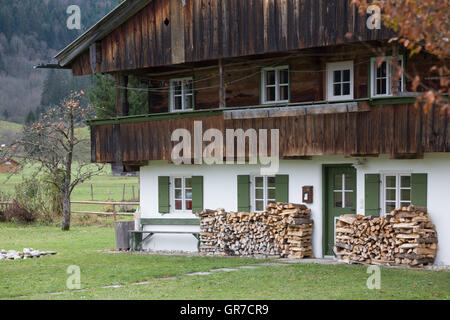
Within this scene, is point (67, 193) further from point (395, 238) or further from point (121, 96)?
point (395, 238)

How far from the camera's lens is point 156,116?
22062 mm

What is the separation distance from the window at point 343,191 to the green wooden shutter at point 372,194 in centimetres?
81

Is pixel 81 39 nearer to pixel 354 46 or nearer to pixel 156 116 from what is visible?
pixel 156 116

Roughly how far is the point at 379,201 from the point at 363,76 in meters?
3.34

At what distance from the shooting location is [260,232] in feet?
68.0

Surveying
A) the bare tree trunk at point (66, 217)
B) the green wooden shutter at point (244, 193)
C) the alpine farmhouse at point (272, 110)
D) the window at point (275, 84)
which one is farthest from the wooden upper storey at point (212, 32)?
the bare tree trunk at point (66, 217)

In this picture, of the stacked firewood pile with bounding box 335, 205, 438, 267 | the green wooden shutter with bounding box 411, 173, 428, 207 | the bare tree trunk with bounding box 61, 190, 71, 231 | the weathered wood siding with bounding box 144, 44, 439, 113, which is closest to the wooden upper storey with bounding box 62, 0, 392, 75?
the weathered wood siding with bounding box 144, 44, 439, 113

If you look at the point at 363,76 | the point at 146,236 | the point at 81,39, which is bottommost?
the point at 146,236

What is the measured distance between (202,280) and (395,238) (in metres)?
4.97

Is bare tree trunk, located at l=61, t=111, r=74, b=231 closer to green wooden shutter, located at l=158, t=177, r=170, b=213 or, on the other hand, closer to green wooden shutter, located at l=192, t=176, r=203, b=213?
green wooden shutter, located at l=158, t=177, r=170, b=213

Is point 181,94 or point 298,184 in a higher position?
point 181,94

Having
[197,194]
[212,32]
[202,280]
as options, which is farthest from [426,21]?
[197,194]

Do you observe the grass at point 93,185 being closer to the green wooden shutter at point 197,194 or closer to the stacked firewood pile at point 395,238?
the green wooden shutter at point 197,194
